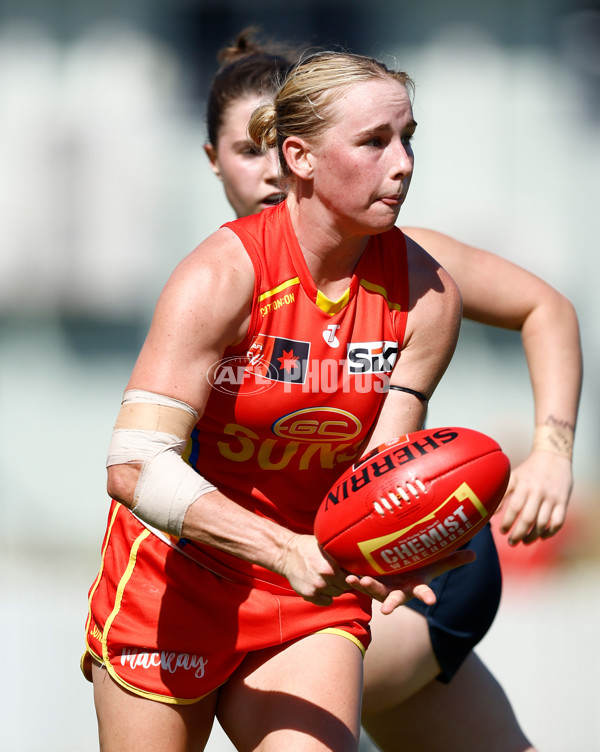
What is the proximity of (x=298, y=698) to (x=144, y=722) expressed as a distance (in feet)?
1.18

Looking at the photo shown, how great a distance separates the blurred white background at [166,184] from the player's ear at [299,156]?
12.9 ft

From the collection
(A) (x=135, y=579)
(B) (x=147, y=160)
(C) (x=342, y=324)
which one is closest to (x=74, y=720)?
(A) (x=135, y=579)

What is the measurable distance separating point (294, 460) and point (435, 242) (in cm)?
77

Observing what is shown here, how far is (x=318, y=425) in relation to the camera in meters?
2.21

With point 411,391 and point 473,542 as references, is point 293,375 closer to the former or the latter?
point 411,391

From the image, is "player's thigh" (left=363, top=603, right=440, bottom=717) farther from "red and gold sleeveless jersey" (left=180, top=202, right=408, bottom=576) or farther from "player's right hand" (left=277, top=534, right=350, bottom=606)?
"player's right hand" (left=277, top=534, right=350, bottom=606)

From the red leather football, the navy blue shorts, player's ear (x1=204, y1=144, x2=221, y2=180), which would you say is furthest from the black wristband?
player's ear (x1=204, y1=144, x2=221, y2=180)

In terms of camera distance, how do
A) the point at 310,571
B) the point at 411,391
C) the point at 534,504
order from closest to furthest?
1. the point at 310,571
2. the point at 411,391
3. the point at 534,504

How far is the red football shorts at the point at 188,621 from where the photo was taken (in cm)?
224

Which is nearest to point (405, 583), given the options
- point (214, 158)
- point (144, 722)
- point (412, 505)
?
point (412, 505)

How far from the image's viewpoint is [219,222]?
20.1ft

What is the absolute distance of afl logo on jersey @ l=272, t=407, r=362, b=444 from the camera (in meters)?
2.18

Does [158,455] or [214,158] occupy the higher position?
[214,158]

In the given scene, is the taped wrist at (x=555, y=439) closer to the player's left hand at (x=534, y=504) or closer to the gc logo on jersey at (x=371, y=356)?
the player's left hand at (x=534, y=504)
